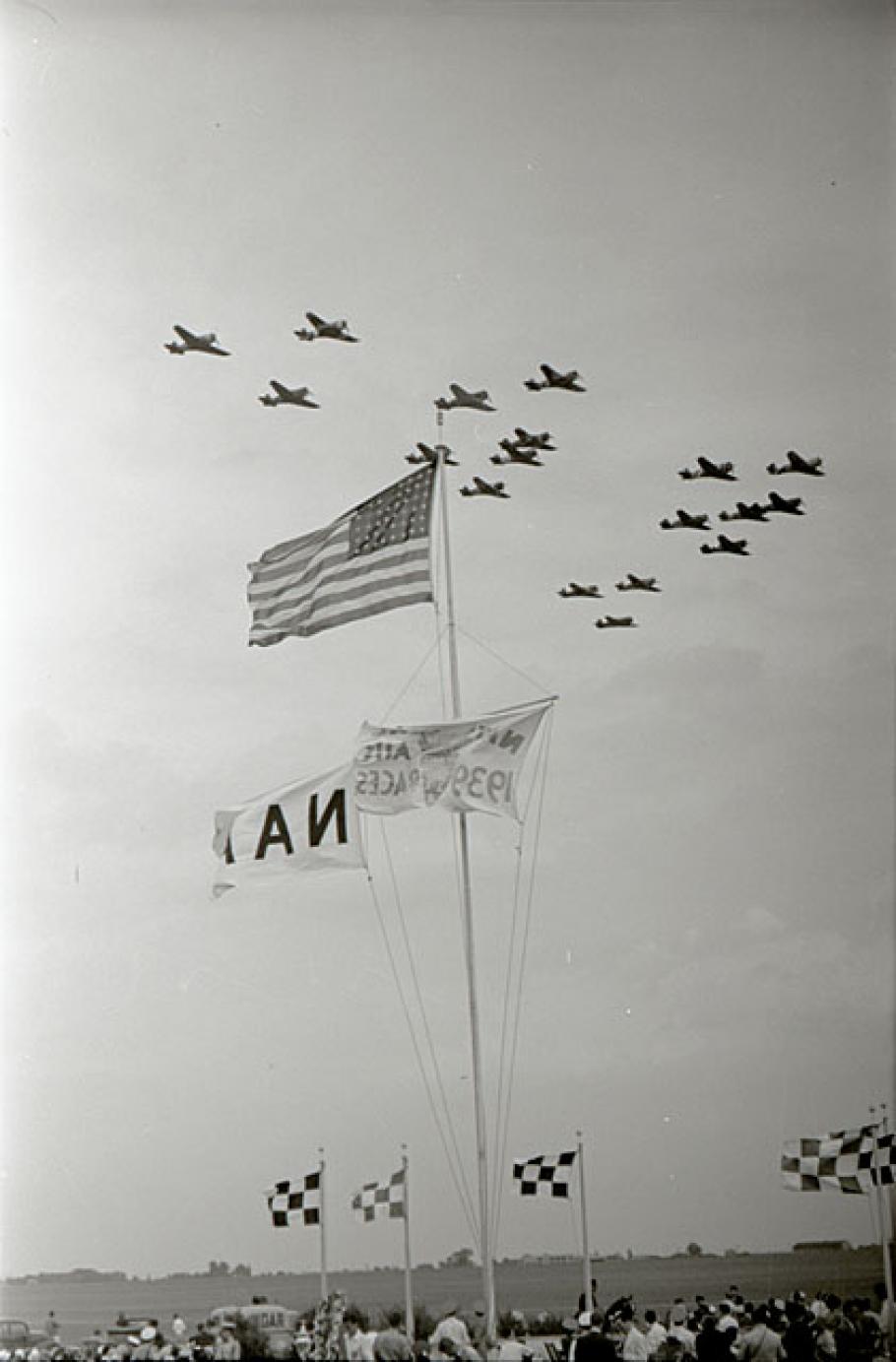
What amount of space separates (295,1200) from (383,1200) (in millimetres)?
1074

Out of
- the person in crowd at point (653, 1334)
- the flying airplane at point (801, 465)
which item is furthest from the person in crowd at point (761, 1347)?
the flying airplane at point (801, 465)

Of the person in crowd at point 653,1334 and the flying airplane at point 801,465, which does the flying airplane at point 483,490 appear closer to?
the flying airplane at point 801,465

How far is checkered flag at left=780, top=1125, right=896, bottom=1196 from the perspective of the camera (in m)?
19.4

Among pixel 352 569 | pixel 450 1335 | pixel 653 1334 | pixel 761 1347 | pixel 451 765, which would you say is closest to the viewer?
pixel 761 1347

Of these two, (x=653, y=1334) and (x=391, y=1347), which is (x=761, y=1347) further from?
(x=391, y=1347)

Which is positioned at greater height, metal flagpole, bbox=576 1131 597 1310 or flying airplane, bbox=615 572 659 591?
flying airplane, bbox=615 572 659 591

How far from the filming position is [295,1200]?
65.5 feet

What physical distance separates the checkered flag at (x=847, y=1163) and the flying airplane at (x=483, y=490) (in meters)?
9.77

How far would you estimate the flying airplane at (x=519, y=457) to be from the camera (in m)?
24.3

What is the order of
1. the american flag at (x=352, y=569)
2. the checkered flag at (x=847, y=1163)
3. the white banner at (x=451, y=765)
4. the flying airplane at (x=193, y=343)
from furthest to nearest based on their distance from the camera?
the flying airplane at (x=193, y=343) < the checkered flag at (x=847, y=1163) < the american flag at (x=352, y=569) < the white banner at (x=451, y=765)

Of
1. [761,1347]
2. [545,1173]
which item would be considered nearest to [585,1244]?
[545,1173]

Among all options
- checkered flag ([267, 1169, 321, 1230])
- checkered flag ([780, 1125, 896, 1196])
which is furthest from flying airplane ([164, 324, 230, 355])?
→ checkered flag ([780, 1125, 896, 1196])

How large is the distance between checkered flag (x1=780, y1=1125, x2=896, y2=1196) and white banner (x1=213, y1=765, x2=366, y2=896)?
6.18m

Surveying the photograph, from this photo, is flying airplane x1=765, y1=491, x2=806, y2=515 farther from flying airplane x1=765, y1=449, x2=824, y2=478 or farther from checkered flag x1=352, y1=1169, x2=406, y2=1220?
checkered flag x1=352, y1=1169, x2=406, y2=1220
